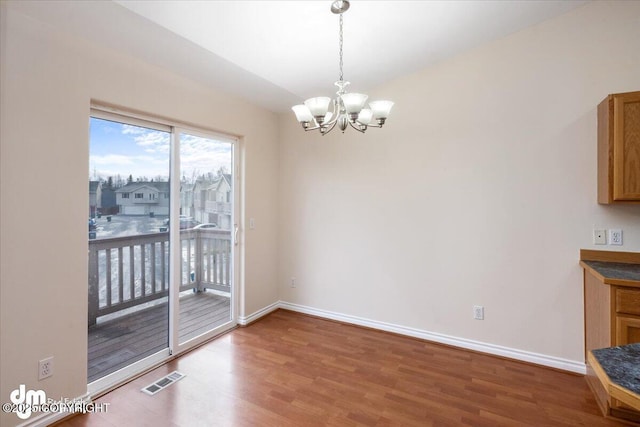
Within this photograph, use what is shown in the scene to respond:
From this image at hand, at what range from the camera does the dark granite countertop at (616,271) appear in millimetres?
1984

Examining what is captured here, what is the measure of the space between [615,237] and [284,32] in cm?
318

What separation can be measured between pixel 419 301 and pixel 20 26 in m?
3.87

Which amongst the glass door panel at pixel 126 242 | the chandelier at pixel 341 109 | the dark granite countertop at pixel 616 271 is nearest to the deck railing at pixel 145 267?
the glass door panel at pixel 126 242

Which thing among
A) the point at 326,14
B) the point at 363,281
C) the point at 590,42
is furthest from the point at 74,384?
the point at 590,42

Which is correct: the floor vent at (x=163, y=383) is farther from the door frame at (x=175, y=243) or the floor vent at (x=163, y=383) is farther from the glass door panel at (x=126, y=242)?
the glass door panel at (x=126, y=242)

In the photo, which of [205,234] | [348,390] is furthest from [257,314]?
[348,390]

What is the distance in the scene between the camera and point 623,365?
90cm

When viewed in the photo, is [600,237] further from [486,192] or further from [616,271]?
[486,192]

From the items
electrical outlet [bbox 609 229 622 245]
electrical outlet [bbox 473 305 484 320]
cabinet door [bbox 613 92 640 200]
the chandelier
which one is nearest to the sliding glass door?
the chandelier

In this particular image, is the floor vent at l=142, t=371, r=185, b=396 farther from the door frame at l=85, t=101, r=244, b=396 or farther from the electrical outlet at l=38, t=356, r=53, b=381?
the electrical outlet at l=38, t=356, r=53, b=381

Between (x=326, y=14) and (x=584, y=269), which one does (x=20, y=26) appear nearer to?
(x=326, y=14)

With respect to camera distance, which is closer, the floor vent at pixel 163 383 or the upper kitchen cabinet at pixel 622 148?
the upper kitchen cabinet at pixel 622 148

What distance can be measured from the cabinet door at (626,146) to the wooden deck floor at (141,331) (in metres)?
3.85

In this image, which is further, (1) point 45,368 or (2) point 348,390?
(2) point 348,390
